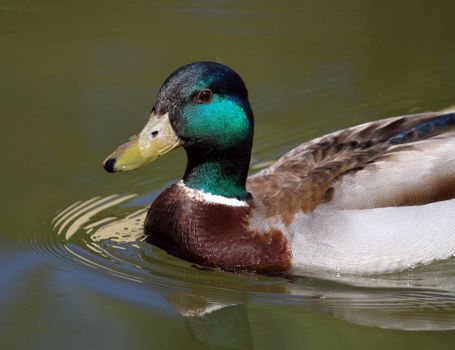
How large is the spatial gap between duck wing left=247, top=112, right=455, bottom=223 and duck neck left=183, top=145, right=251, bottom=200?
0.52ft

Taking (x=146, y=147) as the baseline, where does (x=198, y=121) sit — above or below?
above

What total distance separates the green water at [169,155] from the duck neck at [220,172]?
0.49 m

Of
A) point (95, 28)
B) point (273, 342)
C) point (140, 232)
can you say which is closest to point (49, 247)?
point (140, 232)

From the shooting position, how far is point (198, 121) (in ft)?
19.9

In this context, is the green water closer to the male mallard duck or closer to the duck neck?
Result: the male mallard duck

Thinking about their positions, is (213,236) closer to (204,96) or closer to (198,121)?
(198,121)

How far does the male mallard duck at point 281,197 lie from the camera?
→ 605cm

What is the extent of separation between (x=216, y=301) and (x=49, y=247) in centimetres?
123

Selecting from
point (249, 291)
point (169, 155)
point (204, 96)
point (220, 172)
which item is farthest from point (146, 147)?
point (169, 155)

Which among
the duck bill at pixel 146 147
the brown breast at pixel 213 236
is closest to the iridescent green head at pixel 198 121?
the duck bill at pixel 146 147

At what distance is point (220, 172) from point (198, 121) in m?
0.45

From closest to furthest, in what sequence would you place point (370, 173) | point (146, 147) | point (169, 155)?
point (146, 147)
point (370, 173)
point (169, 155)

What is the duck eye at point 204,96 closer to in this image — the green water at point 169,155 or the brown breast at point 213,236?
the brown breast at point 213,236

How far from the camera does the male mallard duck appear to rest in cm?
605
